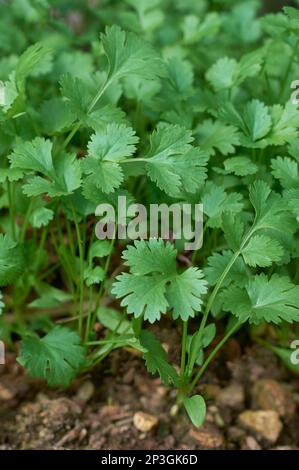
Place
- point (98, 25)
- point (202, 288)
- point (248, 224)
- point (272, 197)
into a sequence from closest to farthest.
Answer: point (202, 288) < point (272, 197) < point (248, 224) < point (98, 25)

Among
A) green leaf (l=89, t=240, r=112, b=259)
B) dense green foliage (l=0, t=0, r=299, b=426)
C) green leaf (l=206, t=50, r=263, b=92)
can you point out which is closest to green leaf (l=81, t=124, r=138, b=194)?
dense green foliage (l=0, t=0, r=299, b=426)

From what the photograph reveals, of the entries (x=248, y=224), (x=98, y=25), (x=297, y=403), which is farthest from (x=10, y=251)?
(x=98, y=25)

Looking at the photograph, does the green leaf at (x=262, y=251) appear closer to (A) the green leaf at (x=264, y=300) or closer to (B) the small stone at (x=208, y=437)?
(A) the green leaf at (x=264, y=300)

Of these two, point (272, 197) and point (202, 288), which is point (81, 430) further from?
point (272, 197)

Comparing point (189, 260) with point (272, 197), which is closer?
point (272, 197)

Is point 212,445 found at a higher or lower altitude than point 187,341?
lower

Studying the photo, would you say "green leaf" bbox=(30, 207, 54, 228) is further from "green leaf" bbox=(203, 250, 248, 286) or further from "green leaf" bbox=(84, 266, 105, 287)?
"green leaf" bbox=(203, 250, 248, 286)
